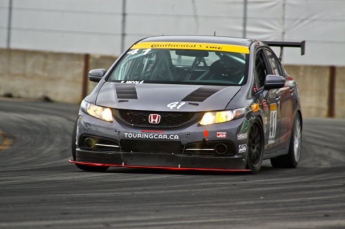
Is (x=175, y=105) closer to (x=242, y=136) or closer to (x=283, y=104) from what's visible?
(x=242, y=136)

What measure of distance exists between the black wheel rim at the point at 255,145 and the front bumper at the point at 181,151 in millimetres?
253

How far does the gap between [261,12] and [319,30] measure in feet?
4.78

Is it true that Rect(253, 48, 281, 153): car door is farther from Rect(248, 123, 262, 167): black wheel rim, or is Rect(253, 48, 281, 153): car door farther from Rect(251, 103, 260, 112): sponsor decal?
Rect(248, 123, 262, 167): black wheel rim

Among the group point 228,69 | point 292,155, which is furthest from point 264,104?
point 292,155

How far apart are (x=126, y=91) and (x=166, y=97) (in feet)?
1.71

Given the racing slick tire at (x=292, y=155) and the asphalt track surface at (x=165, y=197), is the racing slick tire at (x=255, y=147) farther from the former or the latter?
the racing slick tire at (x=292, y=155)

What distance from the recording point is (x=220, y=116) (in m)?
10.1

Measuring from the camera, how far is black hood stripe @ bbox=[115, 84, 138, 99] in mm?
10445

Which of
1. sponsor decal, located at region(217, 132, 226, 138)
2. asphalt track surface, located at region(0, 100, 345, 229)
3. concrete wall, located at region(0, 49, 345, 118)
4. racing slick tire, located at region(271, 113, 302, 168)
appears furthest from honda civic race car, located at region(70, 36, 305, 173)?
concrete wall, located at region(0, 49, 345, 118)

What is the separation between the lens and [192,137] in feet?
32.9

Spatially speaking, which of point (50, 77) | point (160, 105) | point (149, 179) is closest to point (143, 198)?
point (149, 179)

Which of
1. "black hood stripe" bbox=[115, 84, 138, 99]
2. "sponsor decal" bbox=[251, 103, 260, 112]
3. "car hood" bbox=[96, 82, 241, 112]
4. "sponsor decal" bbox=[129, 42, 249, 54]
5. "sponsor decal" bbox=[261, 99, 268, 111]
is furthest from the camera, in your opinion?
"sponsor decal" bbox=[129, 42, 249, 54]

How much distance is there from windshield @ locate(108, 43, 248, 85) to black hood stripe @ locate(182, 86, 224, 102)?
31 centimetres

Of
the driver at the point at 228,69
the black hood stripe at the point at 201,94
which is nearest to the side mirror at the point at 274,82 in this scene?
the driver at the point at 228,69
